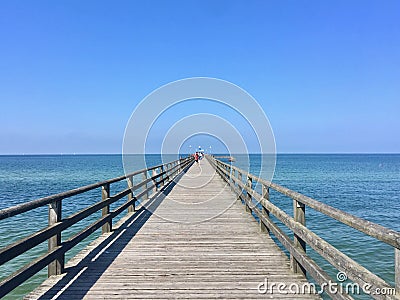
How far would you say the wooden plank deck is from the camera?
3598 millimetres

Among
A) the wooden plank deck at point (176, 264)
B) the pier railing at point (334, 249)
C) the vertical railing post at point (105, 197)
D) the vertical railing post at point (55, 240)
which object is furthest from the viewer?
the vertical railing post at point (105, 197)

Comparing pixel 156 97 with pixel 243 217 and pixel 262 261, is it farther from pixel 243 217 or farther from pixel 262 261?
pixel 262 261

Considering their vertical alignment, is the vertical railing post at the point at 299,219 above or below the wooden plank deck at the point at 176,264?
above

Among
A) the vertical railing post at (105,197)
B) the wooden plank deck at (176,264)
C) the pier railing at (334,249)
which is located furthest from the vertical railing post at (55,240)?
the pier railing at (334,249)

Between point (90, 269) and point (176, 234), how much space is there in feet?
7.48

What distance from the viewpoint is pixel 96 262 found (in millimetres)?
4590

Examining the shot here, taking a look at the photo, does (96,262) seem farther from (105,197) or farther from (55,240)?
(105,197)

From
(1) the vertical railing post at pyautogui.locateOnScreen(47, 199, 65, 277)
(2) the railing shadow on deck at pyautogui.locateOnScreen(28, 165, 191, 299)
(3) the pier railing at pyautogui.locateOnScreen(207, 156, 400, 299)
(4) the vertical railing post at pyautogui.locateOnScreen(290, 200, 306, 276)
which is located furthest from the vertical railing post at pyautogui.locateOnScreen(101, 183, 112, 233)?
(4) the vertical railing post at pyautogui.locateOnScreen(290, 200, 306, 276)

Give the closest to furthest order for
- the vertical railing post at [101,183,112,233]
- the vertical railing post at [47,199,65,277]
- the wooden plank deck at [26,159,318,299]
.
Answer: the wooden plank deck at [26,159,318,299] → the vertical railing post at [47,199,65,277] → the vertical railing post at [101,183,112,233]

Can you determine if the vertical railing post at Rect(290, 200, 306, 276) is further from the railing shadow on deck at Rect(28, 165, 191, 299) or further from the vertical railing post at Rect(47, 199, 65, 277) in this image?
the vertical railing post at Rect(47, 199, 65, 277)

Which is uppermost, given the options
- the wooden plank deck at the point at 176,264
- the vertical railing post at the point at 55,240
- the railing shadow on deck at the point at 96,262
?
the vertical railing post at the point at 55,240

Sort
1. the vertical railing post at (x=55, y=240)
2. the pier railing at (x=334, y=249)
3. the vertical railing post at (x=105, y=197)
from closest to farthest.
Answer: the pier railing at (x=334, y=249) < the vertical railing post at (x=55, y=240) < the vertical railing post at (x=105, y=197)

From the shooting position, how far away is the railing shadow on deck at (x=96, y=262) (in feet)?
11.8

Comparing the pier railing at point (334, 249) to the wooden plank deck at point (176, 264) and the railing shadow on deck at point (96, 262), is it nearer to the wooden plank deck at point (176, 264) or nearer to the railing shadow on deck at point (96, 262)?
the wooden plank deck at point (176, 264)
